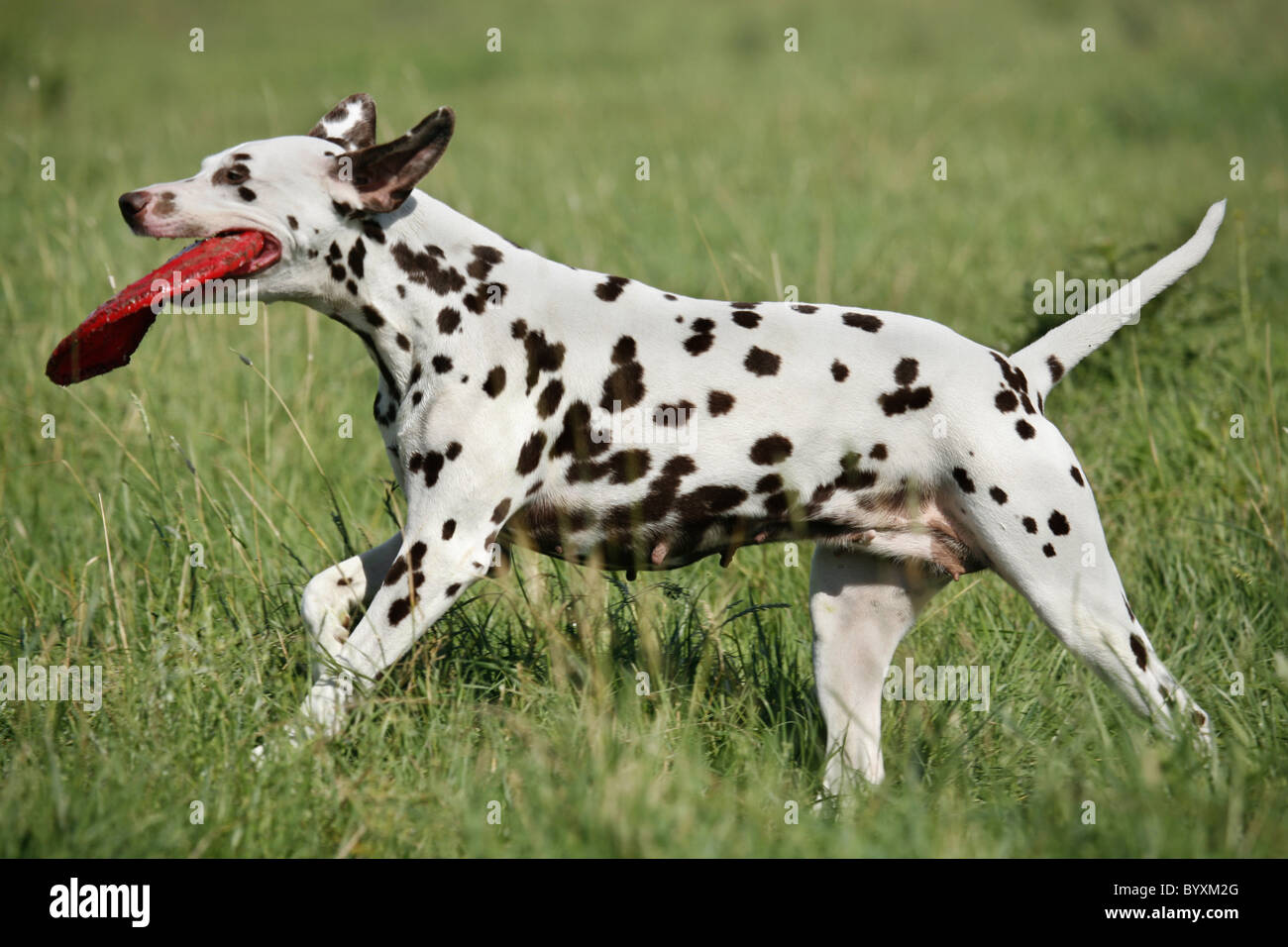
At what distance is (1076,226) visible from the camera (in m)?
10.1

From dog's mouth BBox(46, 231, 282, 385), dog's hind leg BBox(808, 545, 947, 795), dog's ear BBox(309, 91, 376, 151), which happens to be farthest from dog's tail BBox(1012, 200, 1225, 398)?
dog's mouth BBox(46, 231, 282, 385)

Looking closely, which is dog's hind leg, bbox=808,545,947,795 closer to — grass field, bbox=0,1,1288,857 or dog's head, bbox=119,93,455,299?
grass field, bbox=0,1,1288,857

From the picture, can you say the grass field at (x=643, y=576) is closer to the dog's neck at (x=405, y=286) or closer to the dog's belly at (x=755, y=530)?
the dog's belly at (x=755, y=530)

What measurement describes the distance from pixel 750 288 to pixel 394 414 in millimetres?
4354

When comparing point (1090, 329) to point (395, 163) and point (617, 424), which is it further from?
point (395, 163)

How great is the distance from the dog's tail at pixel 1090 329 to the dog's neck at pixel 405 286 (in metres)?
1.51

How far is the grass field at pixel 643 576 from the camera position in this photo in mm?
3207

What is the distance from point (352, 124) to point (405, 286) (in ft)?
2.18

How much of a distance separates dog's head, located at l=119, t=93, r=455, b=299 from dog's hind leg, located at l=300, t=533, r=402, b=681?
78 cm

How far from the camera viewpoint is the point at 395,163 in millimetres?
3477

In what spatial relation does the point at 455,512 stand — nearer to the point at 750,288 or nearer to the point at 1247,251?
the point at 750,288

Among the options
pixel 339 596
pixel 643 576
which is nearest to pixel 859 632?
pixel 643 576

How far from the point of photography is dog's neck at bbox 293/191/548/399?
3.57 metres
